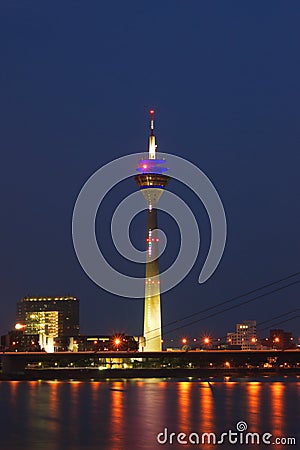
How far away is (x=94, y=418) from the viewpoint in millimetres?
63344

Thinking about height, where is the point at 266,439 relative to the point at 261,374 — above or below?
below

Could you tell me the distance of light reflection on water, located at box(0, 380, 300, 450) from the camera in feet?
164

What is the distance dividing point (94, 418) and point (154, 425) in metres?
7.20

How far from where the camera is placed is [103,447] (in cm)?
4672

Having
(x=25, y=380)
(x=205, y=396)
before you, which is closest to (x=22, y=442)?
(x=205, y=396)

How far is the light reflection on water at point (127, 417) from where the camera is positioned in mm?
50031

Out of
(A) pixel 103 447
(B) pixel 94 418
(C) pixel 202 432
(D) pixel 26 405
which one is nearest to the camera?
(A) pixel 103 447

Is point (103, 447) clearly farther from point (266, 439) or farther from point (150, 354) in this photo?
point (150, 354)

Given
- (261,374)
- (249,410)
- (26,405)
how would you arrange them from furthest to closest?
Result: 1. (261,374)
2. (26,405)
3. (249,410)

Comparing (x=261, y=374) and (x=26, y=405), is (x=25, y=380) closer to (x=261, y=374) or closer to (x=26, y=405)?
(x=261, y=374)

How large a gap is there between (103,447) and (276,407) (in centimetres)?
2609

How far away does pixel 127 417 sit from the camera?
63.4m

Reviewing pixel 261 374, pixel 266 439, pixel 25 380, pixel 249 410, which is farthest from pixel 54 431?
pixel 261 374

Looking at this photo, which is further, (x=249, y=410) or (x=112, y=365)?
(x=112, y=365)
